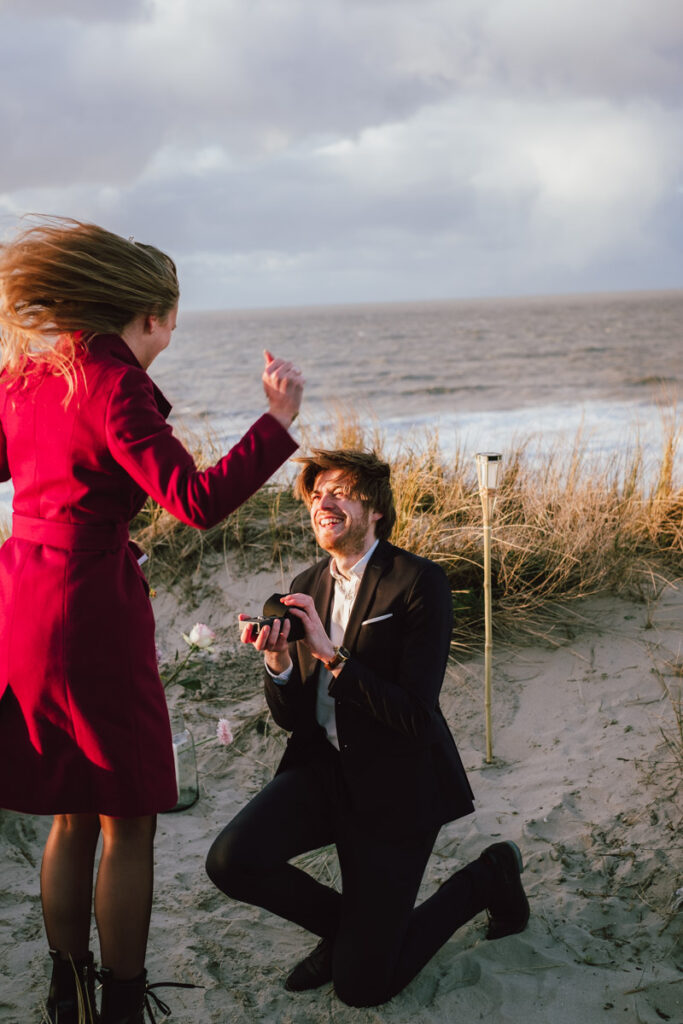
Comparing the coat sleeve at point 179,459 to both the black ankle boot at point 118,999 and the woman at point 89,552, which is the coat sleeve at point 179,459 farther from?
the black ankle boot at point 118,999

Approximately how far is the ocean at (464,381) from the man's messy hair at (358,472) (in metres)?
3.44

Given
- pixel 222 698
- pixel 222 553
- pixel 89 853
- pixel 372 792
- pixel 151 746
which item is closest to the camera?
pixel 151 746

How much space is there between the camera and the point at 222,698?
4.60 metres

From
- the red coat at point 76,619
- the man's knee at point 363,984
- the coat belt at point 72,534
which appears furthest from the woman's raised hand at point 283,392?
the man's knee at point 363,984

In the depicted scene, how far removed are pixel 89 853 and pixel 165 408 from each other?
3.72 feet

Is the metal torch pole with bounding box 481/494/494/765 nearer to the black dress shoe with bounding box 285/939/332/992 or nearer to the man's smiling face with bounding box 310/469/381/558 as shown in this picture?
the man's smiling face with bounding box 310/469/381/558

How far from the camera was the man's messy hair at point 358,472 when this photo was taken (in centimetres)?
273

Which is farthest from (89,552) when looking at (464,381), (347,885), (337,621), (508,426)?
(464,381)

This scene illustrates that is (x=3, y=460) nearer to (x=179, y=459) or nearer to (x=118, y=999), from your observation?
Answer: (x=179, y=459)

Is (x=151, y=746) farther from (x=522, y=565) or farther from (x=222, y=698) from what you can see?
(x=522, y=565)

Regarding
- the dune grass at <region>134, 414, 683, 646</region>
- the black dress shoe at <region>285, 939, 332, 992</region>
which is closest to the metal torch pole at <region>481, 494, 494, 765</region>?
the dune grass at <region>134, 414, 683, 646</region>

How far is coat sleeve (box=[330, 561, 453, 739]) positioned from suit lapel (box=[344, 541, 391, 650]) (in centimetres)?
8

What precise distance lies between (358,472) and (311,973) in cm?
154

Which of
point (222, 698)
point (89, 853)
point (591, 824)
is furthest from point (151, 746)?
point (222, 698)
